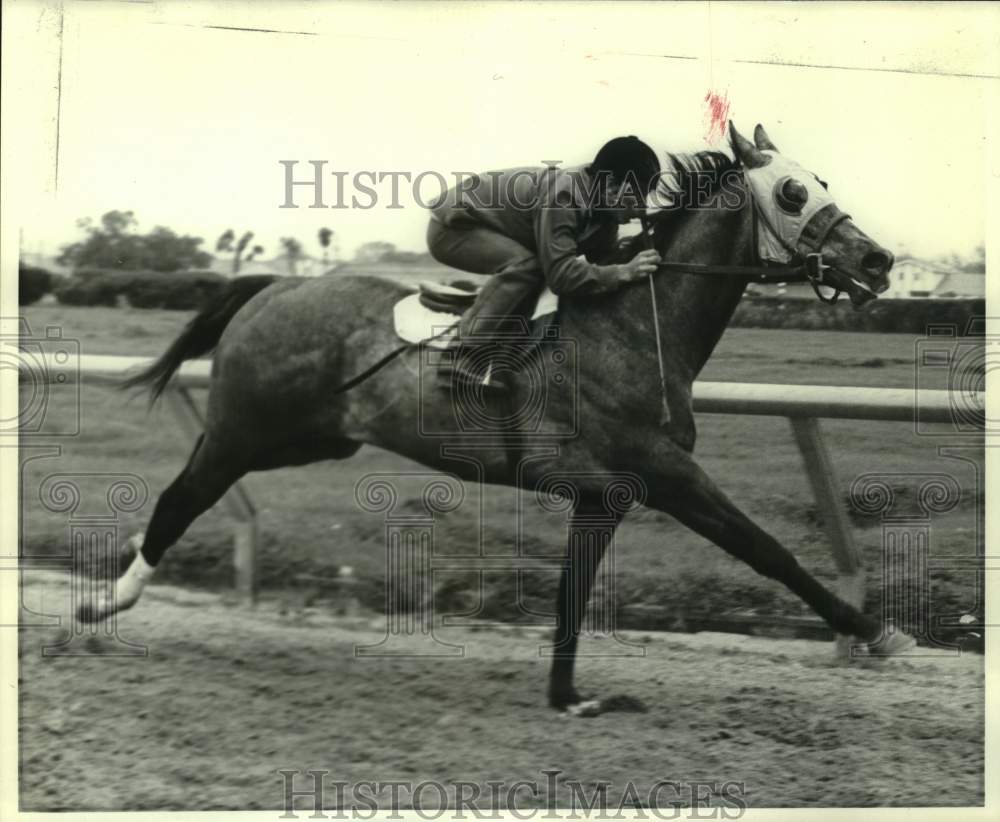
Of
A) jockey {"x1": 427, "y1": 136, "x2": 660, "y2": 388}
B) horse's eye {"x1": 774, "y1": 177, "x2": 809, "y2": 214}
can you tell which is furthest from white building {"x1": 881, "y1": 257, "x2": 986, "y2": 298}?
jockey {"x1": 427, "y1": 136, "x2": 660, "y2": 388}

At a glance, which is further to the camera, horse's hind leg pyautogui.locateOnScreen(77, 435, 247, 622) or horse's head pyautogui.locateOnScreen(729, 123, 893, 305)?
horse's hind leg pyautogui.locateOnScreen(77, 435, 247, 622)

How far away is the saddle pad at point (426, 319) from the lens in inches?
169

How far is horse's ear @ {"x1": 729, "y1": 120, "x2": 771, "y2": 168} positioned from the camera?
4312 millimetres

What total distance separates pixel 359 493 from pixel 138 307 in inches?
40.2

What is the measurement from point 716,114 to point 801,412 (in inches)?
43.6

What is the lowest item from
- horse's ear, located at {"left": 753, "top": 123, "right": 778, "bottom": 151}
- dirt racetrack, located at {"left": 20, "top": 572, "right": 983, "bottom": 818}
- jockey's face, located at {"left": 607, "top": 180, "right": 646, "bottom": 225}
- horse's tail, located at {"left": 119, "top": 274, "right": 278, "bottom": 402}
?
dirt racetrack, located at {"left": 20, "top": 572, "right": 983, "bottom": 818}

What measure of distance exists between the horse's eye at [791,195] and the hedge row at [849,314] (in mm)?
331

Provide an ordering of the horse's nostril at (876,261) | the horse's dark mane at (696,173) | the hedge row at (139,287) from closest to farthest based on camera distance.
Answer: the horse's nostril at (876,261)
the horse's dark mane at (696,173)
the hedge row at (139,287)

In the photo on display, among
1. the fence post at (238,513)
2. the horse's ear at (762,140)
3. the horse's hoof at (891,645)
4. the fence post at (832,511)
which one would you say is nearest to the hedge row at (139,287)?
the fence post at (238,513)

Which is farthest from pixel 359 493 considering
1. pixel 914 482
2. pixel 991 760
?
pixel 991 760

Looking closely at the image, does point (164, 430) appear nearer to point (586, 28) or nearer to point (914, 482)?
point (586, 28)

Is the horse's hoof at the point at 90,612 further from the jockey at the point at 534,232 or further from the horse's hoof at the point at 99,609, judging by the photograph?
the jockey at the point at 534,232

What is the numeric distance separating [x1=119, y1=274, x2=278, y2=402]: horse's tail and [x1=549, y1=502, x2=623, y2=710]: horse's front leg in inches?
55.5

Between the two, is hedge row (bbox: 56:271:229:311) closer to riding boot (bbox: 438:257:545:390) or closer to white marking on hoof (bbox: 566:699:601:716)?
riding boot (bbox: 438:257:545:390)
